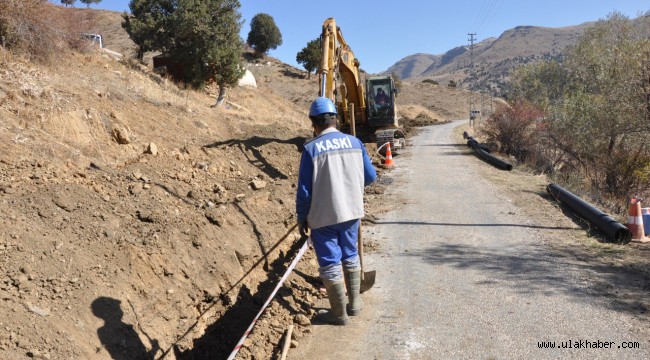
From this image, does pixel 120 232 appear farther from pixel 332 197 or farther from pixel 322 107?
pixel 322 107

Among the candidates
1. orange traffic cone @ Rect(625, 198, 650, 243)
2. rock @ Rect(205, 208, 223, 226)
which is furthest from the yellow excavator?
orange traffic cone @ Rect(625, 198, 650, 243)

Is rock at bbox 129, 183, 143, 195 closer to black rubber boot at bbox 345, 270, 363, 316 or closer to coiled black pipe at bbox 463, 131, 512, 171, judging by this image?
black rubber boot at bbox 345, 270, 363, 316

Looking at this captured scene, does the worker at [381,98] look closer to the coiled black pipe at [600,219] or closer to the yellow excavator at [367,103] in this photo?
the yellow excavator at [367,103]

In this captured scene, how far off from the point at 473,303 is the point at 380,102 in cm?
1466

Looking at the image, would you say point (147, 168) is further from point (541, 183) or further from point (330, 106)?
point (541, 183)

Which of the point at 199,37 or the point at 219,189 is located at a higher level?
the point at 199,37

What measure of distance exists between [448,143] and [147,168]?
63.6ft

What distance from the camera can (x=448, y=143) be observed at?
82.4ft

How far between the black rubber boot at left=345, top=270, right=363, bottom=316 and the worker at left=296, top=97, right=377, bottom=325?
0.11ft

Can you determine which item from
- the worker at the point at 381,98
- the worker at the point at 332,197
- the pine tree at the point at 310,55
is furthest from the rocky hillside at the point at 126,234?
the pine tree at the point at 310,55

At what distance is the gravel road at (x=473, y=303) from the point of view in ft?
13.7

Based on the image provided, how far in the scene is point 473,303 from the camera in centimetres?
504

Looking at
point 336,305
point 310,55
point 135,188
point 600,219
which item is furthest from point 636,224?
point 310,55

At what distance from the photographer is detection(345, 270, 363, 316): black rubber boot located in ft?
15.6
